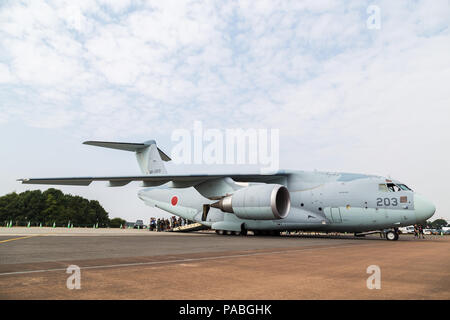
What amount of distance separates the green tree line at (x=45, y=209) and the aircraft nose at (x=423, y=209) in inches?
2914

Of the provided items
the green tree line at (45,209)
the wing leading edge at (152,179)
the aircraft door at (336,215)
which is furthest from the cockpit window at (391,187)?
the green tree line at (45,209)

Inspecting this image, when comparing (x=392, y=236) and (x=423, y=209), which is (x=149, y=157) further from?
(x=423, y=209)

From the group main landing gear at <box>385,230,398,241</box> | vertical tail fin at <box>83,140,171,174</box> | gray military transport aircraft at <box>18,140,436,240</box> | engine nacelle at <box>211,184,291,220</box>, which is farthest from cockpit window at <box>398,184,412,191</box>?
vertical tail fin at <box>83,140,171,174</box>

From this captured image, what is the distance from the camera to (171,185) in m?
20.5

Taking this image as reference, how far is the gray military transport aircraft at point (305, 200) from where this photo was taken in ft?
52.1

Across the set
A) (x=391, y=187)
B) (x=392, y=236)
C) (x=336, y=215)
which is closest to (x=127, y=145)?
(x=336, y=215)

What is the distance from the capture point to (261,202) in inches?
651

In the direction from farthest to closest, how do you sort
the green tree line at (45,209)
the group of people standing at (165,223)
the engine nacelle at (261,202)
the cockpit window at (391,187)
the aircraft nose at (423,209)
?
the green tree line at (45,209) < the group of people standing at (165,223) < the engine nacelle at (261,202) < the cockpit window at (391,187) < the aircraft nose at (423,209)

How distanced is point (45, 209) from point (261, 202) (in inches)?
3157

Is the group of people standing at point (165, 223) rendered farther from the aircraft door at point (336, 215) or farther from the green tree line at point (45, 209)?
the green tree line at point (45, 209)

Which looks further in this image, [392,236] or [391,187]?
[392,236]

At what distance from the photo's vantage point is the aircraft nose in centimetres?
1513
